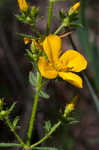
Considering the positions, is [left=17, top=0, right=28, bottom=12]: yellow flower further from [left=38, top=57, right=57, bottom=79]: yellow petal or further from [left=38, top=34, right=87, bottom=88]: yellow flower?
[left=38, top=57, right=57, bottom=79]: yellow petal

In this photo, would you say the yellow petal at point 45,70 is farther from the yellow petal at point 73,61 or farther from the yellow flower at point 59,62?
the yellow petal at point 73,61

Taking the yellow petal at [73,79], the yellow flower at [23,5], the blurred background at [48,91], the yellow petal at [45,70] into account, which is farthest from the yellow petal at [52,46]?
the blurred background at [48,91]

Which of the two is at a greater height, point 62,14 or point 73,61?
point 62,14

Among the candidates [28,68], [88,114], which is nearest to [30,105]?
[28,68]

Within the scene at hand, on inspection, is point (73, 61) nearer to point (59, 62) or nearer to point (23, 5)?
point (59, 62)

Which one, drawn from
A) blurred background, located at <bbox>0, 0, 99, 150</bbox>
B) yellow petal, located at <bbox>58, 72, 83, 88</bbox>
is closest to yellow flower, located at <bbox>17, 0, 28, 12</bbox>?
yellow petal, located at <bbox>58, 72, 83, 88</bbox>

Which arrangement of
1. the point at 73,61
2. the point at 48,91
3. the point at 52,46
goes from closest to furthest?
the point at 52,46 → the point at 73,61 → the point at 48,91

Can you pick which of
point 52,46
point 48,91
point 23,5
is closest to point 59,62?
point 52,46
